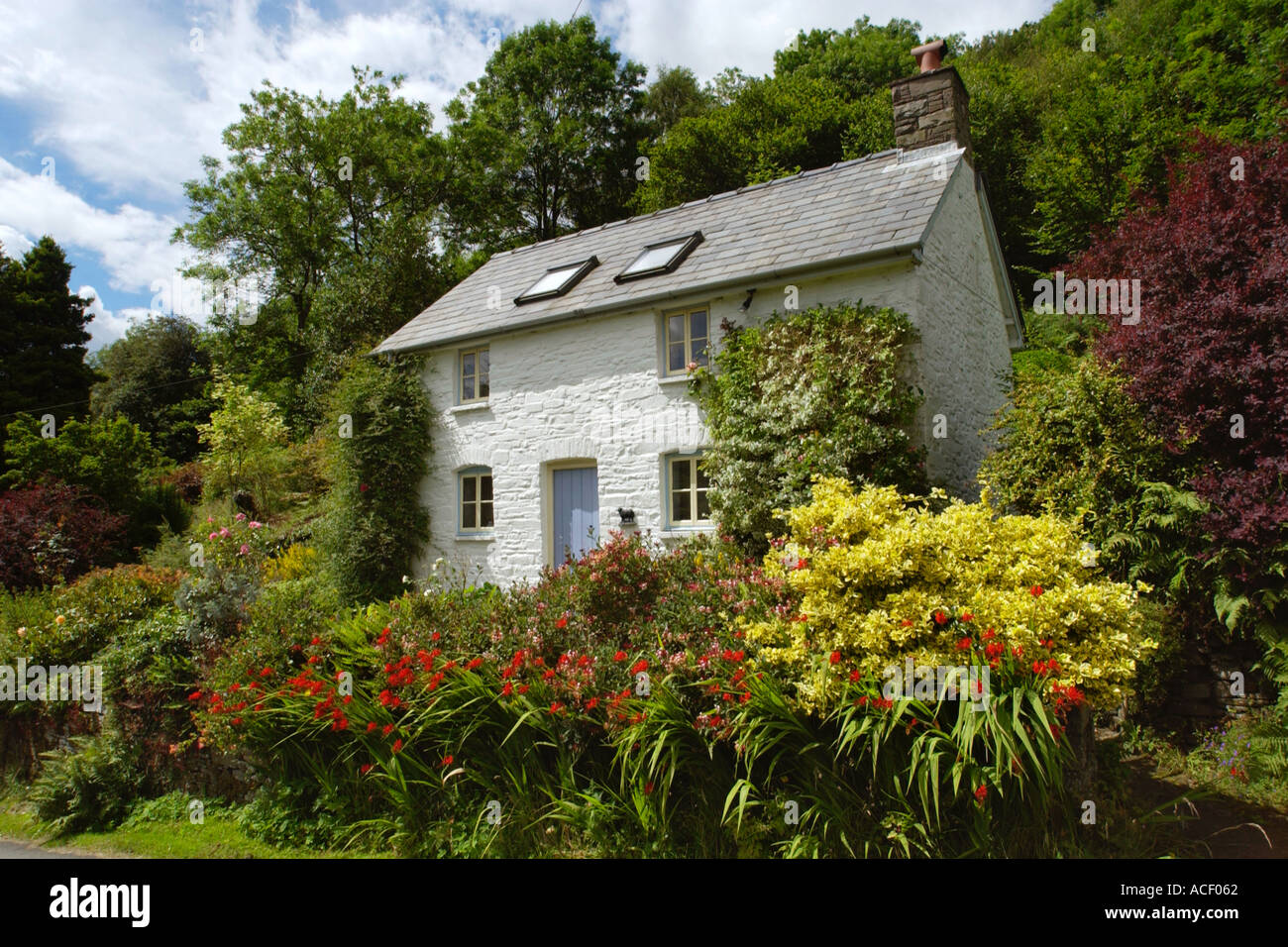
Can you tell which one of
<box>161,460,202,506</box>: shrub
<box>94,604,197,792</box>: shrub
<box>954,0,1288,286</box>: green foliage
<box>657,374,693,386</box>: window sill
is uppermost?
<box>954,0,1288,286</box>: green foliage

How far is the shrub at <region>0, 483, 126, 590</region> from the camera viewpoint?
1241 centimetres

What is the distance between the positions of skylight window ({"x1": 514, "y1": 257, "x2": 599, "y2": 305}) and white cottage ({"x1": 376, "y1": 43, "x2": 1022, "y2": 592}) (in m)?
0.04

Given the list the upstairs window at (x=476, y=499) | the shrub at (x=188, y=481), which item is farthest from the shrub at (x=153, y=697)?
the shrub at (x=188, y=481)

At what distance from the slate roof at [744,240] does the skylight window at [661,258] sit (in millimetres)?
141

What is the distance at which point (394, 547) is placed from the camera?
13.2m

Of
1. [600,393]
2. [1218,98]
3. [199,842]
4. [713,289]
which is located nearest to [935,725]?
[199,842]

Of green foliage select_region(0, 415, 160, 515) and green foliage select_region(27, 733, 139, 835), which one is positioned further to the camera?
green foliage select_region(0, 415, 160, 515)

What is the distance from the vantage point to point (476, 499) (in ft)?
44.2

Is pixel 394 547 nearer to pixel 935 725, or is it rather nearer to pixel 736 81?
pixel 935 725

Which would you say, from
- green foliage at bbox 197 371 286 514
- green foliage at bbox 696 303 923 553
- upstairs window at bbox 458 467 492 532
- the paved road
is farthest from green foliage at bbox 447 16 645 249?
the paved road

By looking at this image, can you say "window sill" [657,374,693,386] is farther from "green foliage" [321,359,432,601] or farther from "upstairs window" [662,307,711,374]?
"green foliage" [321,359,432,601]

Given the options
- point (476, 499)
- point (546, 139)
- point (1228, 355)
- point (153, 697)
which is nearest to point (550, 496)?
point (476, 499)

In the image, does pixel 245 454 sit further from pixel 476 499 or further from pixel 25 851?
pixel 25 851
